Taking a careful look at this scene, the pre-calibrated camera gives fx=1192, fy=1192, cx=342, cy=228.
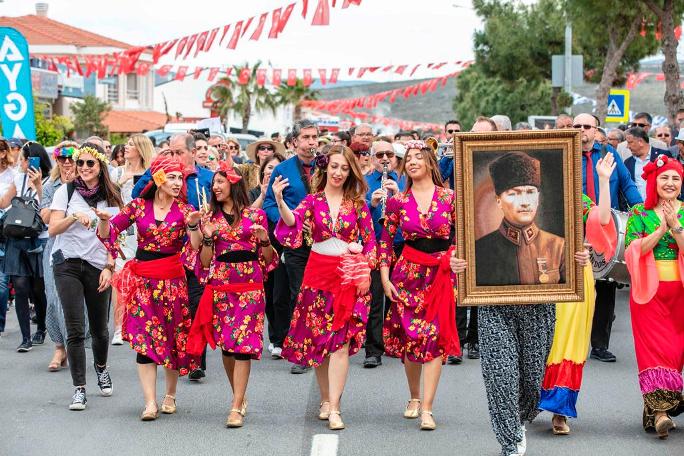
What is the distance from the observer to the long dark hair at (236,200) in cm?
838

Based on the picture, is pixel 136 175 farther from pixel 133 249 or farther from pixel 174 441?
pixel 174 441

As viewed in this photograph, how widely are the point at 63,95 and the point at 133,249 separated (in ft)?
135

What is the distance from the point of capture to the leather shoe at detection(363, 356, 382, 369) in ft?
35.5

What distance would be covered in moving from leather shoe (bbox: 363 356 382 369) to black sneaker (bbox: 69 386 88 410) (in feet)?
9.45

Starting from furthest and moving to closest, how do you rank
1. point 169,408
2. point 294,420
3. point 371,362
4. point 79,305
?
point 371,362 < point 79,305 < point 169,408 < point 294,420

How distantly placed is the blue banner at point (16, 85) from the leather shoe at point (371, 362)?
5.13 m

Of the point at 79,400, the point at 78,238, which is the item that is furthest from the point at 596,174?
the point at 79,400

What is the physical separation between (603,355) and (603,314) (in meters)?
0.38

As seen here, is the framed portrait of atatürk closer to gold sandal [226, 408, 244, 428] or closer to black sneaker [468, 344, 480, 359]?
gold sandal [226, 408, 244, 428]

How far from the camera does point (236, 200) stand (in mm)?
8391

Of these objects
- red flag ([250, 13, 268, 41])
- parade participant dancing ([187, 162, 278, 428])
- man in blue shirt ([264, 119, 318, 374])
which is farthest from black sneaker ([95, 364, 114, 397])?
red flag ([250, 13, 268, 41])

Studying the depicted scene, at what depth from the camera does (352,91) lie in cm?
8650

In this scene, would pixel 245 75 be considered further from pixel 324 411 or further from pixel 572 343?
pixel 572 343

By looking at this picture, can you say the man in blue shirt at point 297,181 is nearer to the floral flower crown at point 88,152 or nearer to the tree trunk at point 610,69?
the floral flower crown at point 88,152
